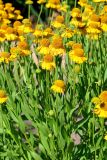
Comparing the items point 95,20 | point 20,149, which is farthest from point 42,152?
point 95,20

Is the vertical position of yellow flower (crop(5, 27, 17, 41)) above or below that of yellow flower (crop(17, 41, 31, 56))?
above

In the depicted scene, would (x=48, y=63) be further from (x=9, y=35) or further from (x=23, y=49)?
(x=9, y=35)

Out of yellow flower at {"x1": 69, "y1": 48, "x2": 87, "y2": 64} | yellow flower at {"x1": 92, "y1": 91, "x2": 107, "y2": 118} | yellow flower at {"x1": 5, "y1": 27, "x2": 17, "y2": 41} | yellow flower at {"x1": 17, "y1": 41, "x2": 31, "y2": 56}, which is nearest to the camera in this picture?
yellow flower at {"x1": 92, "y1": 91, "x2": 107, "y2": 118}

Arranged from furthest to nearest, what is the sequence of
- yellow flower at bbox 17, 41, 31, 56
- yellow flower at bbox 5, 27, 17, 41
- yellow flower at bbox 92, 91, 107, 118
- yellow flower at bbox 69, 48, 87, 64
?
yellow flower at bbox 5, 27, 17, 41 → yellow flower at bbox 17, 41, 31, 56 → yellow flower at bbox 69, 48, 87, 64 → yellow flower at bbox 92, 91, 107, 118

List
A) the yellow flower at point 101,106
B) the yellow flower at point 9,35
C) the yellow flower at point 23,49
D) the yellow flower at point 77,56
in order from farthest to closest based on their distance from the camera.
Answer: the yellow flower at point 9,35 < the yellow flower at point 23,49 < the yellow flower at point 77,56 < the yellow flower at point 101,106

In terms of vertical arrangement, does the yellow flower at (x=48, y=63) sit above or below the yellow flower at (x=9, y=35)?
below

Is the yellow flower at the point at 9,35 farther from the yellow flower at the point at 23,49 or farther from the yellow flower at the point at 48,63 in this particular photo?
the yellow flower at the point at 48,63

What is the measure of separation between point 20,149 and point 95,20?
3.25 feet

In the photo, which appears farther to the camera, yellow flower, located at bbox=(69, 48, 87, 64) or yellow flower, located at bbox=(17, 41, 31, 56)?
yellow flower, located at bbox=(17, 41, 31, 56)

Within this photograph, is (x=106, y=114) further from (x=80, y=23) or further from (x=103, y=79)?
(x=80, y=23)

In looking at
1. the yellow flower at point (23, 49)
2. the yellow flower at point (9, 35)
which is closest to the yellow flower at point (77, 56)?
the yellow flower at point (23, 49)

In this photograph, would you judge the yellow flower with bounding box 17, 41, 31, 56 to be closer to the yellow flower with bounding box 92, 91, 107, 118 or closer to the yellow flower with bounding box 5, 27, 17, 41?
the yellow flower with bounding box 5, 27, 17, 41

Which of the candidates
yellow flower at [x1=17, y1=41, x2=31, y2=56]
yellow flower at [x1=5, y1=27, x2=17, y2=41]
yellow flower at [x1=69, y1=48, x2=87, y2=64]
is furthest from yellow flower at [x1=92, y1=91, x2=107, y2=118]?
yellow flower at [x1=5, y1=27, x2=17, y2=41]

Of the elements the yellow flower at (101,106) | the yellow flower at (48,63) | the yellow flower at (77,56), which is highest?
the yellow flower at (77,56)
